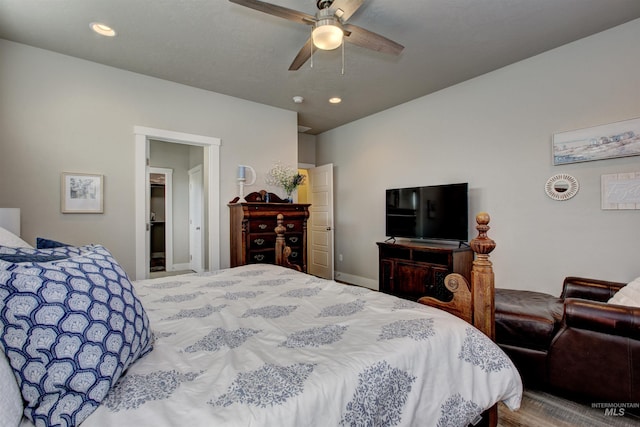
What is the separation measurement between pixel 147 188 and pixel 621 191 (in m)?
4.75

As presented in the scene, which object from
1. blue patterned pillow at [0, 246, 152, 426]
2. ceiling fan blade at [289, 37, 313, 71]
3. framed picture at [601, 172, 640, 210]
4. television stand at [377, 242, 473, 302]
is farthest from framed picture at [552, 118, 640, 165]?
blue patterned pillow at [0, 246, 152, 426]

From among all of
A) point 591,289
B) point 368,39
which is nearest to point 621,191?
point 591,289

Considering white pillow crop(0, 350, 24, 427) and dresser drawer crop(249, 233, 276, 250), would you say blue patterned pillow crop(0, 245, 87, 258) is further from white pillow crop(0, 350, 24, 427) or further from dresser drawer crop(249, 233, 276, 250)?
dresser drawer crop(249, 233, 276, 250)

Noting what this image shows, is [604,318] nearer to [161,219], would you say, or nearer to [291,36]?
[291,36]

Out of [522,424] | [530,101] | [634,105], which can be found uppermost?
[530,101]

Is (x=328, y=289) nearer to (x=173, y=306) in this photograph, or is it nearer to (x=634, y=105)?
(x=173, y=306)

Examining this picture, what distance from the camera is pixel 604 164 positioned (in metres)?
2.72

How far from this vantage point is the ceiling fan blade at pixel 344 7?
189 centimetres

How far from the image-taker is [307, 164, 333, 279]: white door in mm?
5395

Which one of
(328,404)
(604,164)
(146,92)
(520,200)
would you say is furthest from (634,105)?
(146,92)

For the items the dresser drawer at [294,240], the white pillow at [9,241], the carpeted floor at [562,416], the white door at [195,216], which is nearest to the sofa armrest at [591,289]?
the carpeted floor at [562,416]

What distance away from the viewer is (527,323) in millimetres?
1978

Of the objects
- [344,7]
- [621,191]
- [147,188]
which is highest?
[344,7]

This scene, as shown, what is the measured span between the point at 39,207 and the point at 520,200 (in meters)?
4.95
